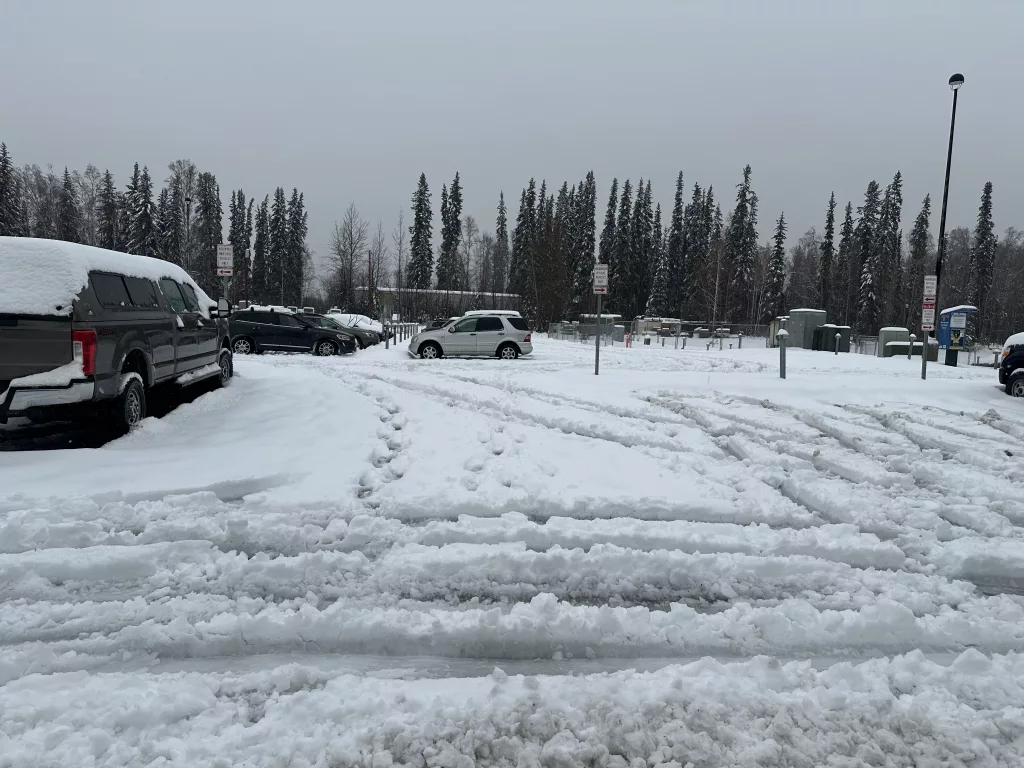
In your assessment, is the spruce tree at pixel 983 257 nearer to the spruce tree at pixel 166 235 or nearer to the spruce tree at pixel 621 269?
the spruce tree at pixel 621 269

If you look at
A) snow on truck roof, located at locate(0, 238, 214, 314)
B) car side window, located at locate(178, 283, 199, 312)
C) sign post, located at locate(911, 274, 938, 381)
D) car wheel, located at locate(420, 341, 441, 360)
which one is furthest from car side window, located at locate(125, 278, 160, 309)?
sign post, located at locate(911, 274, 938, 381)

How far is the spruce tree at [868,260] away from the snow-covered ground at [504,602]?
66.5m

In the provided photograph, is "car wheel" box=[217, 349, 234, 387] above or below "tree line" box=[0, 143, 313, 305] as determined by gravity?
below

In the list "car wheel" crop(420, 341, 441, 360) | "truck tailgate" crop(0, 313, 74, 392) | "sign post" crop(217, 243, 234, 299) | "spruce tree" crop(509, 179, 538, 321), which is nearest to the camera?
"truck tailgate" crop(0, 313, 74, 392)

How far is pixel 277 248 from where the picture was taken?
277 feet

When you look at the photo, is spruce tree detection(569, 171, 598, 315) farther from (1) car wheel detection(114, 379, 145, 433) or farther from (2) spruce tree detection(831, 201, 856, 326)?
(1) car wheel detection(114, 379, 145, 433)

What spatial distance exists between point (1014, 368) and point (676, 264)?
7021 cm

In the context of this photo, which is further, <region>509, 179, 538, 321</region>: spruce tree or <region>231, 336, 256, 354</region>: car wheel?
<region>509, 179, 538, 321</region>: spruce tree

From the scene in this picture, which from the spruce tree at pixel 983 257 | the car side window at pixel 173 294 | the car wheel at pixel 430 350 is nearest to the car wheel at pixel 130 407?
the car side window at pixel 173 294

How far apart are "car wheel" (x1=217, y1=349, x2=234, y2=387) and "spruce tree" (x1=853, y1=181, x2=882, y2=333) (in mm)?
68804

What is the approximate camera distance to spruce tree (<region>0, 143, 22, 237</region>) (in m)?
51.4

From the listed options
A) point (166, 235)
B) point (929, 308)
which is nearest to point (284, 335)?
point (929, 308)

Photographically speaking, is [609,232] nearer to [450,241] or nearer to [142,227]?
[450,241]

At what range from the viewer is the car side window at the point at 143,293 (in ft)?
24.7
